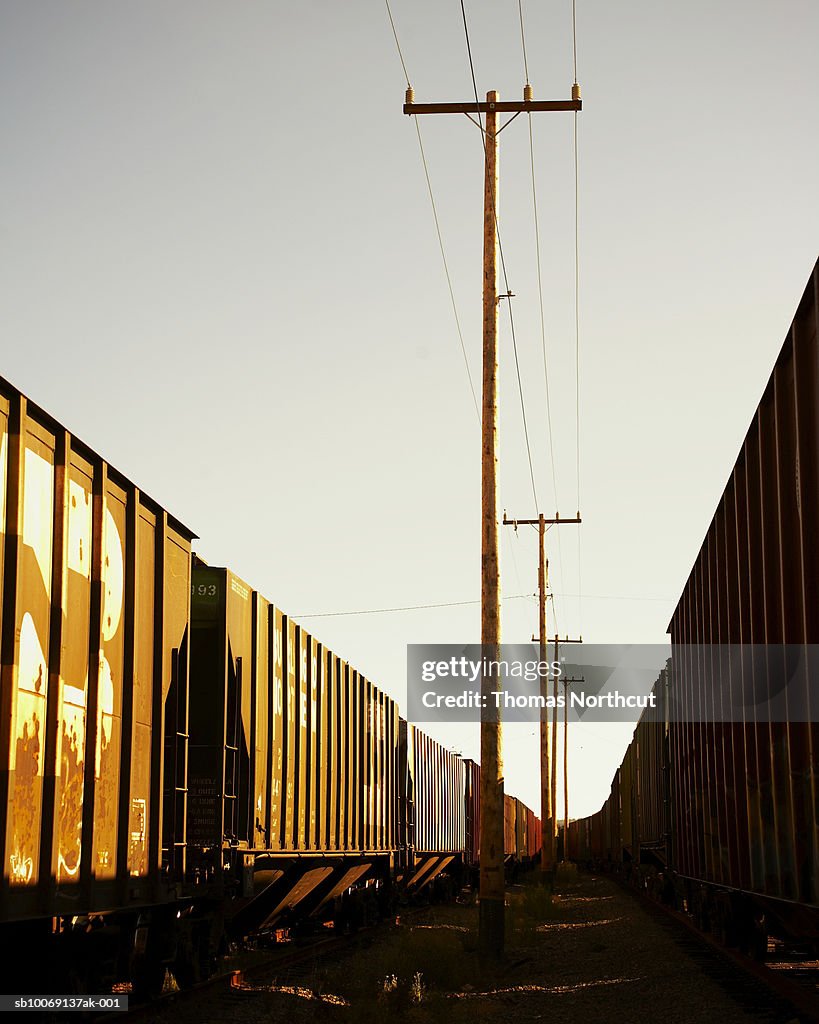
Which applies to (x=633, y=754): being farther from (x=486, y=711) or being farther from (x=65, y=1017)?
(x=65, y=1017)

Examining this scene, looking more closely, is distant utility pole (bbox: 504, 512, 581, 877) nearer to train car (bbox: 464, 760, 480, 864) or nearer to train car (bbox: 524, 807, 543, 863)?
train car (bbox: 464, 760, 480, 864)

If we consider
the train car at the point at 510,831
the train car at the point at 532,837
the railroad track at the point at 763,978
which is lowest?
the train car at the point at 532,837

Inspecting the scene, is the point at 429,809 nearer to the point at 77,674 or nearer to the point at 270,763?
the point at 270,763

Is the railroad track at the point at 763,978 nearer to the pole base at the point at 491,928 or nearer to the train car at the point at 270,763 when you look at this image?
the pole base at the point at 491,928

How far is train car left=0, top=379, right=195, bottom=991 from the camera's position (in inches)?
285

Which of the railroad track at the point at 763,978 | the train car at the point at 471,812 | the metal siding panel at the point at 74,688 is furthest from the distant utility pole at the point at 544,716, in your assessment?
the metal siding panel at the point at 74,688

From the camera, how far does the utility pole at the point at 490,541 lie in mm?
15719

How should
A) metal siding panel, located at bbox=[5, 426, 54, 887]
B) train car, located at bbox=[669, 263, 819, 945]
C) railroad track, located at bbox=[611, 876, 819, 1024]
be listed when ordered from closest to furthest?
1. metal siding panel, located at bbox=[5, 426, 54, 887]
2. train car, located at bbox=[669, 263, 819, 945]
3. railroad track, located at bbox=[611, 876, 819, 1024]

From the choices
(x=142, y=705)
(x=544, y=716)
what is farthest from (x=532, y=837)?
(x=142, y=705)

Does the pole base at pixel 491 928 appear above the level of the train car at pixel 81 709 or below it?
below

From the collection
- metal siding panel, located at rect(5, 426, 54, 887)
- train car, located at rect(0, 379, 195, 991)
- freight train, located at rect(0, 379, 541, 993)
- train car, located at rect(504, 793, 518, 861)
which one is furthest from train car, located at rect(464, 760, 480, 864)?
metal siding panel, located at rect(5, 426, 54, 887)

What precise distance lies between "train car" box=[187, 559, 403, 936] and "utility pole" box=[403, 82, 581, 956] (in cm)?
229

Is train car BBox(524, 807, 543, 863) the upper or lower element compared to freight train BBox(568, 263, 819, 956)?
lower

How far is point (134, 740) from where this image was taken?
31.0ft
